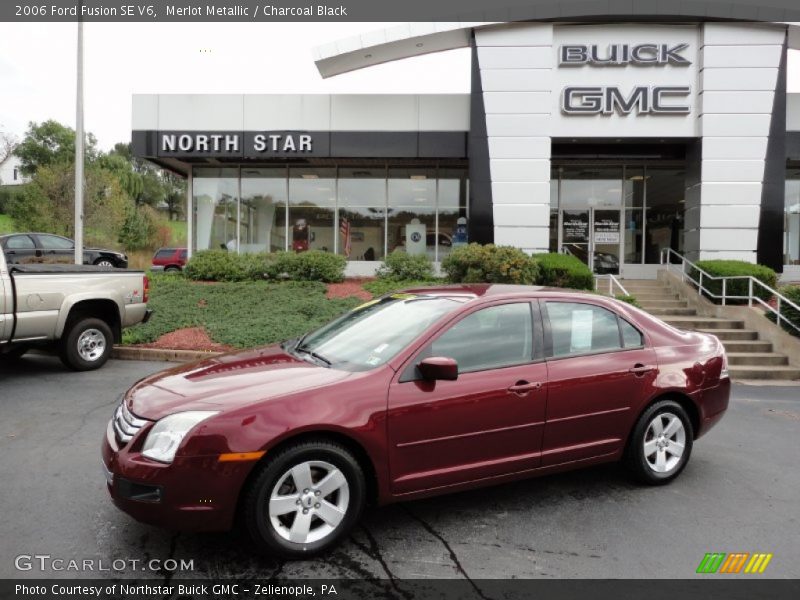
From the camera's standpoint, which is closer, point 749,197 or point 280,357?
point 280,357

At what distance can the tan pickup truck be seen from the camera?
7703 mm

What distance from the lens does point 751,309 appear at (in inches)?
482

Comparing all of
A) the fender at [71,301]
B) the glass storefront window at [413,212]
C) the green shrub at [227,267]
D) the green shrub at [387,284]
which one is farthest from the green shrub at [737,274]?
the fender at [71,301]

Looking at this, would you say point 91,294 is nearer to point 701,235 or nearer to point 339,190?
point 339,190

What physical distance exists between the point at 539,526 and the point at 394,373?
1390mm

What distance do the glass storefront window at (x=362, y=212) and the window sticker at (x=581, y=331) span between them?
1514cm

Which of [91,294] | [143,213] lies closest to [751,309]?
[91,294]

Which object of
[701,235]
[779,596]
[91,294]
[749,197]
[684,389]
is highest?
[749,197]

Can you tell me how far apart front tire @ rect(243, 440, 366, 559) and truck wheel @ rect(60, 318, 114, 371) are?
642 cm

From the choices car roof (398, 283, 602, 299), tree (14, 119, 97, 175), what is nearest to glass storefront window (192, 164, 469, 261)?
car roof (398, 283, 602, 299)

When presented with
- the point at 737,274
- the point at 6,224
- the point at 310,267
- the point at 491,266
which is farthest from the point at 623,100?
the point at 6,224

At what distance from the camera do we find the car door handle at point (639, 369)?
4480 millimetres

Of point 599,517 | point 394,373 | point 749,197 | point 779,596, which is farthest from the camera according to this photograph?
point 749,197

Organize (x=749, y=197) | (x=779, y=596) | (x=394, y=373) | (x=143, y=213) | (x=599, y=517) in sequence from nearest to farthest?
1. (x=779, y=596)
2. (x=394, y=373)
3. (x=599, y=517)
4. (x=749, y=197)
5. (x=143, y=213)
